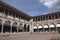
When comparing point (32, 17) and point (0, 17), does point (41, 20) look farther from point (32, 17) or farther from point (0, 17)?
point (0, 17)

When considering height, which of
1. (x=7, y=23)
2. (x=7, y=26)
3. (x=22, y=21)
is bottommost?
(x=7, y=26)

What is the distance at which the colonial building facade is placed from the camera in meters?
27.9

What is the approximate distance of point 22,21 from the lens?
3619 cm

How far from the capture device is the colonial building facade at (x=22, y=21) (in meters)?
27.9

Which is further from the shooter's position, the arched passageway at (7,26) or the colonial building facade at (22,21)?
the arched passageway at (7,26)

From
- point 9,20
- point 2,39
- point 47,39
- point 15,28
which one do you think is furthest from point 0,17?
point 2,39

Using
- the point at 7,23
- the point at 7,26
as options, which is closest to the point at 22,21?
the point at 7,26

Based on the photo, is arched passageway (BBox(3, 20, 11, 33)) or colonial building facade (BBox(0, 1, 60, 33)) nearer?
colonial building facade (BBox(0, 1, 60, 33))

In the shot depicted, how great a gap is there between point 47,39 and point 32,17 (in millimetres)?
23818

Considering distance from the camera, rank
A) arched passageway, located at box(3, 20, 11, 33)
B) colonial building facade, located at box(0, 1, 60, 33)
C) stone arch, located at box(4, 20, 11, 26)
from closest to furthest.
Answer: colonial building facade, located at box(0, 1, 60, 33) < stone arch, located at box(4, 20, 11, 26) < arched passageway, located at box(3, 20, 11, 33)

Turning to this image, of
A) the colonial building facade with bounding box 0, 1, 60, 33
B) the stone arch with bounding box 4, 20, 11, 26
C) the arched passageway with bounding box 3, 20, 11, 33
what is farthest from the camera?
the arched passageway with bounding box 3, 20, 11, 33

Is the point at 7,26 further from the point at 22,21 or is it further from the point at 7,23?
the point at 22,21

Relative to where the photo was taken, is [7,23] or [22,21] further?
[22,21]

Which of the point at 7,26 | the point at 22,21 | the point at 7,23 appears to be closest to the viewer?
the point at 7,23
